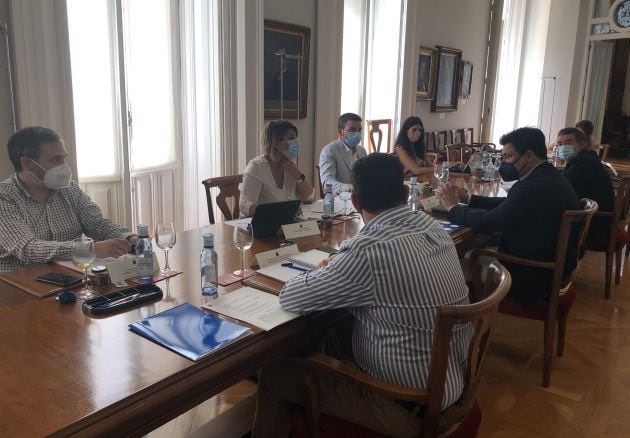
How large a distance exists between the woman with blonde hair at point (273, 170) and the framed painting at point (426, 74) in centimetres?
424

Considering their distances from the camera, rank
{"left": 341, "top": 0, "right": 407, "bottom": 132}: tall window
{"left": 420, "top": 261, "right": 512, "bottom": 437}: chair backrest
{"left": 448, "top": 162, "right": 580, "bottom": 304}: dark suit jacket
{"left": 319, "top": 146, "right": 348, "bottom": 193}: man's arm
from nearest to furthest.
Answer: {"left": 420, "top": 261, "right": 512, "bottom": 437}: chair backrest, {"left": 448, "top": 162, "right": 580, "bottom": 304}: dark suit jacket, {"left": 319, "top": 146, "right": 348, "bottom": 193}: man's arm, {"left": 341, "top": 0, "right": 407, "bottom": 132}: tall window

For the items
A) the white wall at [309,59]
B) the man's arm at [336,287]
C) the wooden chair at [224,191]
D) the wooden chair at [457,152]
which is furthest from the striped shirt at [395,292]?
the wooden chair at [457,152]

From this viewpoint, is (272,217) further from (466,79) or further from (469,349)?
(466,79)

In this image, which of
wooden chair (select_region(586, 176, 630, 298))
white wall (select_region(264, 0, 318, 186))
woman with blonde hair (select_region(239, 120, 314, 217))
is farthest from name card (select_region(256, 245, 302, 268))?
white wall (select_region(264, 0, 318, 186))

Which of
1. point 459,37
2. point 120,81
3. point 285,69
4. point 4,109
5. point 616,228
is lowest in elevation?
point 616,228

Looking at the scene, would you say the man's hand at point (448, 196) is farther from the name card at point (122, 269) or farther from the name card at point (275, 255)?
the name card at point (122, 269)

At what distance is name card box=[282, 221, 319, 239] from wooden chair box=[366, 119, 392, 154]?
386 centimetres

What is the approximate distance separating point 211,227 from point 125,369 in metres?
1.35

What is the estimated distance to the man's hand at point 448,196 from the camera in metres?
2.88

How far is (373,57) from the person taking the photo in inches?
236

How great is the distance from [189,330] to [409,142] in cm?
387

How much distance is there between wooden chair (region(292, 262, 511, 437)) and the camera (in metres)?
1.25

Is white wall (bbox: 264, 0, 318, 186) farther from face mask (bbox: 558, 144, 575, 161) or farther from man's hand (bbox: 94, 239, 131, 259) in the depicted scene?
man's hand (bbox: 94, 239, 131, 259)

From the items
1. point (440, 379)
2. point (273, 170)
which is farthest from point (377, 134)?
point (440, 379)
